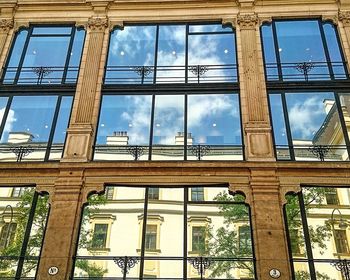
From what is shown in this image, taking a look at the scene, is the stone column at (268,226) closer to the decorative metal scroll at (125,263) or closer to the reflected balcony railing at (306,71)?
the decorative metal scroll at (125,263)

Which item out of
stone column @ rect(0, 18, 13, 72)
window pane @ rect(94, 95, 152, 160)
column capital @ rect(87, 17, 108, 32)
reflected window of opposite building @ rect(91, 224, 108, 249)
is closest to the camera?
reflected window of opposite building @ rect(91, 224, 108, 249)

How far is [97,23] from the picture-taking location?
16.1 meters

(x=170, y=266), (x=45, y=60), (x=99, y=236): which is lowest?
(x=170, y=266)

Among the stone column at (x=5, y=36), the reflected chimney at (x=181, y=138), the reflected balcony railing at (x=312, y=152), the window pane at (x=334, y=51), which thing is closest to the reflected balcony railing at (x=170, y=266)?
the reflected balcony railing at (x=312, y=152)

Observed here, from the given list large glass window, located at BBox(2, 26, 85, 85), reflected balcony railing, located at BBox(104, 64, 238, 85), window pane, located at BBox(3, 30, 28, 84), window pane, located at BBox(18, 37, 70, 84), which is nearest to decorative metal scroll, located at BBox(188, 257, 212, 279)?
reflected balcony railing, located at BBox(104, 64, 238, 85)

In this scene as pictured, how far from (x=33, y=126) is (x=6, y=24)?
5149 mm

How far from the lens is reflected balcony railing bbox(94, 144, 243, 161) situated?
518 inches

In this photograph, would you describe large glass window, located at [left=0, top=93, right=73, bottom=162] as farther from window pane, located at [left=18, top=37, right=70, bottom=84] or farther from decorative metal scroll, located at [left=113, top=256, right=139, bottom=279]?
decorative metal scroll, located at [left=113, top=256, right=139, bottom=279]

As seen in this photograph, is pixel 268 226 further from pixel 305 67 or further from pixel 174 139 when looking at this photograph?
pixel 305 67

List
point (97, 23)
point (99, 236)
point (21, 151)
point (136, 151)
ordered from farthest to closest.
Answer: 1. point (97, 23)
2. point (21, 151)
3. point (136, 151)
4. point (99, 236)

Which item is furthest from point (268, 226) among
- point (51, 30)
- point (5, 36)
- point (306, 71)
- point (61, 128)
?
point (5, 36)

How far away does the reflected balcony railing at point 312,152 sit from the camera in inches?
507

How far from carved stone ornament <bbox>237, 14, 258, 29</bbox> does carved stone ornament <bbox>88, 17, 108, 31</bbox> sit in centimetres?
535

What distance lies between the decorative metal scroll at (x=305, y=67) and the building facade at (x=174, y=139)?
0.05 metres
